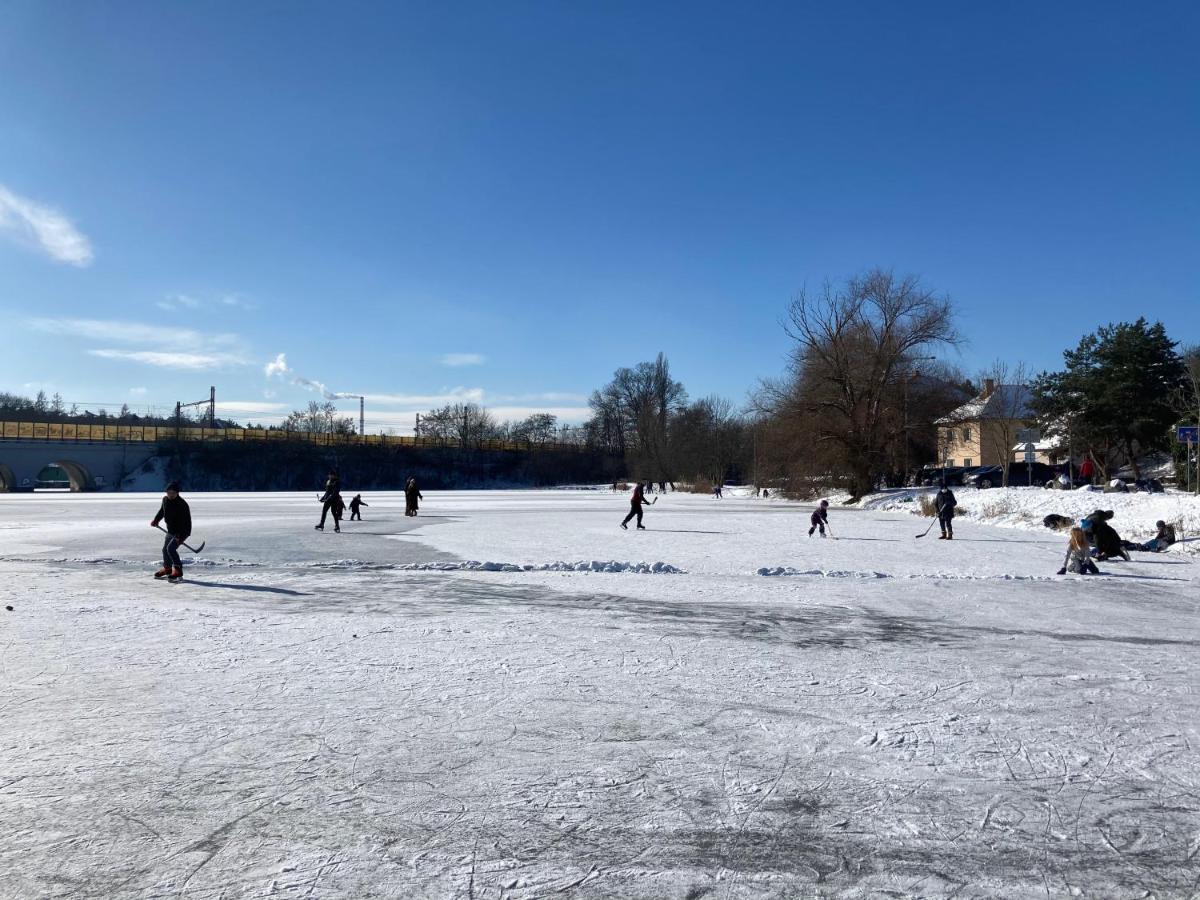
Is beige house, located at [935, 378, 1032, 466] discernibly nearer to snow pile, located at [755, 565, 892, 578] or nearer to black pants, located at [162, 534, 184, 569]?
snow pile, located at [755, 565, 892, 578]

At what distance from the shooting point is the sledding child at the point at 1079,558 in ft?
44.7

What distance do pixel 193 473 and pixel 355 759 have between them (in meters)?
80.3

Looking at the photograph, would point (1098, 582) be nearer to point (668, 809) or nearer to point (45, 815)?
point (668, 809)

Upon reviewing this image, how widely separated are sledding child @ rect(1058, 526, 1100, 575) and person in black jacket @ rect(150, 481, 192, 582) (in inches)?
550

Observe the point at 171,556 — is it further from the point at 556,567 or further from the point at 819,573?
the point at 819,573

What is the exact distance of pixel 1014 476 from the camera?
4394 centimetres

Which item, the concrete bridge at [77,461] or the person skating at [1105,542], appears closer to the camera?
the person skating at [1105,542]

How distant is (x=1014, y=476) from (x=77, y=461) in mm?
69432

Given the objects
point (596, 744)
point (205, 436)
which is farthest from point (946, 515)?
point (205, 436)

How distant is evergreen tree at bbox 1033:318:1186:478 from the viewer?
136 feet

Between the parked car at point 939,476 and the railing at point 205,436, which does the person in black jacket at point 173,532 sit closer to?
the parked car at point 939,476

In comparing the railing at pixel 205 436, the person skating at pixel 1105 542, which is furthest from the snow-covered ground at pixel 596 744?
the railing at pixel 205 436

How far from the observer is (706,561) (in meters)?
15.2

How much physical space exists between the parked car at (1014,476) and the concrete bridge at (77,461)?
66.0 meters
